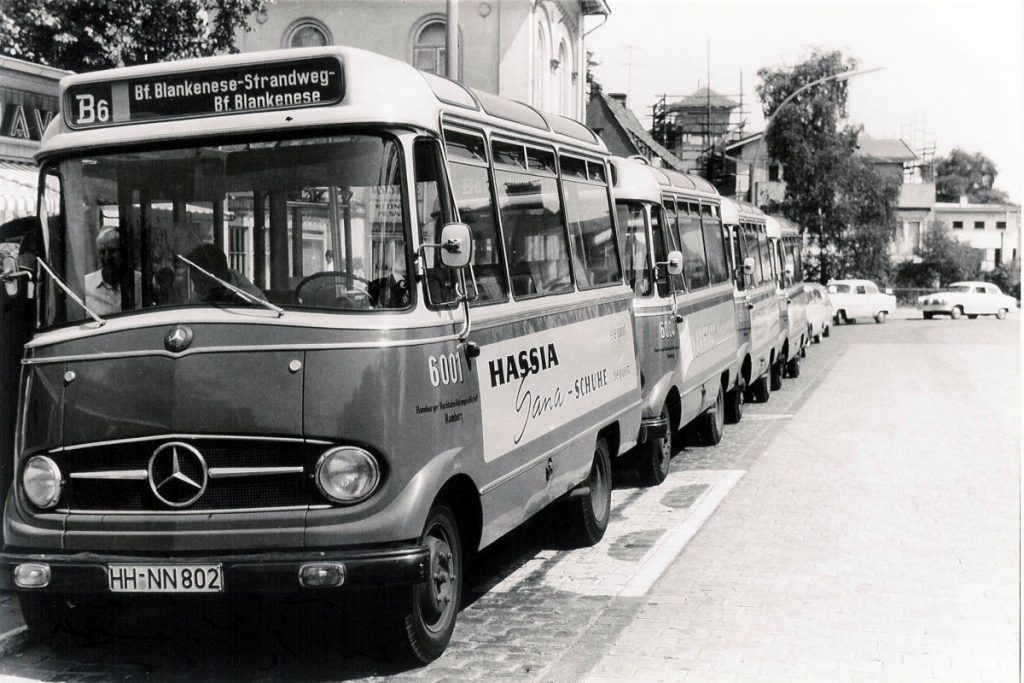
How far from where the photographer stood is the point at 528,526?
966cm

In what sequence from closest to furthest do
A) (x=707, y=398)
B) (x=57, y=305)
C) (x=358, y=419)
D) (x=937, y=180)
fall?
(x=358, y=419) → (x=57, y=305) → (x=707, y=398) → (x=937, y=180)

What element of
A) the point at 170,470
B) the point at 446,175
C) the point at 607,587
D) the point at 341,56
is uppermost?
the point at 341,56

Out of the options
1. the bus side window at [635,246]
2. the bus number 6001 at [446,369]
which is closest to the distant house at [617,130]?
the bus side window at [635,246]

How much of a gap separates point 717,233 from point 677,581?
A: 25.2 feet

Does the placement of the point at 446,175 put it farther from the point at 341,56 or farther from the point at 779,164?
the point at 779,164

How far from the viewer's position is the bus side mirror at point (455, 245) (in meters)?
5.70

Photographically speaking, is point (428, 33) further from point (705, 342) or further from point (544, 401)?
point (544, 401)

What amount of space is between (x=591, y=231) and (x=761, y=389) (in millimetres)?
10511

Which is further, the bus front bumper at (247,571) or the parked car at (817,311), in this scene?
the parked car at (817,311)

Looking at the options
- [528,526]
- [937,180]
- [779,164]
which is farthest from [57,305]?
[937,180]

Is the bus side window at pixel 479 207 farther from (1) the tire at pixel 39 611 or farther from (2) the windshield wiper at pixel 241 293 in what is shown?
(1) the tire at pixel 39 611

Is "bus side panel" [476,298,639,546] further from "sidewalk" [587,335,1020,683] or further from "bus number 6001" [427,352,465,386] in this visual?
"sidewalk" [587,335,1020,683]

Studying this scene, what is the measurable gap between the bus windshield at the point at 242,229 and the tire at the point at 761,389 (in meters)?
14.0

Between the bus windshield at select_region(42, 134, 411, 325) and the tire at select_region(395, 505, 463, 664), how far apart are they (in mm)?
1130
